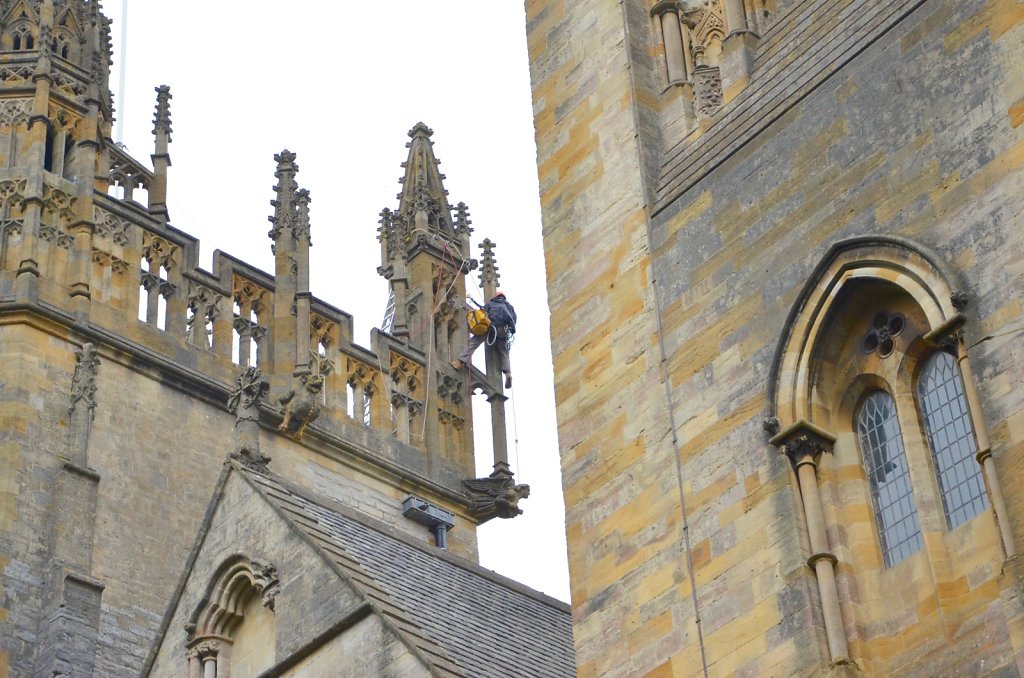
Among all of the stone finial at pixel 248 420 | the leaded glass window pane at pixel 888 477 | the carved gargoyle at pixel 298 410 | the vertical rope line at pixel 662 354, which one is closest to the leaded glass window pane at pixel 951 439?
the leaded glass window pane at pixel 888 477

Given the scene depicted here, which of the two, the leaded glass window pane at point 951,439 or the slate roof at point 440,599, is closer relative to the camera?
the leaded glass window pane at point 951,439

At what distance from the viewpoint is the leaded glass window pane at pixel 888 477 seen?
14.1 meters

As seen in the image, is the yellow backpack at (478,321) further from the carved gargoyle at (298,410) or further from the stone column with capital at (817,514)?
the stone column with capital at (817,514)

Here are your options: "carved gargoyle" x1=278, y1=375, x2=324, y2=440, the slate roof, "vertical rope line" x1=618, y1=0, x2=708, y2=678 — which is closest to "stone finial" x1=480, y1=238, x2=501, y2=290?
"carved gargoyle" x1=278, y1=375, x2=324, y2=440

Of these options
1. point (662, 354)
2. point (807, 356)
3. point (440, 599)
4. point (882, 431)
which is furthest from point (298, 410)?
point (882, 431)

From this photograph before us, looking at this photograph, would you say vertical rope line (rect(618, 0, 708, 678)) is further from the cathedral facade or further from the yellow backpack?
the yellow backpack

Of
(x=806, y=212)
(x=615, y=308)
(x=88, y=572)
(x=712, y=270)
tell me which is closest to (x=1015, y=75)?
(x=806, y=212)

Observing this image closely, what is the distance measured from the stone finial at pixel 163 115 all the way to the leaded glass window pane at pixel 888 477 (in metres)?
19.6

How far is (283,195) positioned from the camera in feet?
105

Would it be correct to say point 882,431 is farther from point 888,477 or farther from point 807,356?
point 807,356

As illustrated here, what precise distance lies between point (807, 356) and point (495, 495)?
55.6ft

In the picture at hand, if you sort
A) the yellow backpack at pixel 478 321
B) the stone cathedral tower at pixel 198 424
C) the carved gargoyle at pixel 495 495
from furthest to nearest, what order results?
the yellow backpack at pixel 478 321, the carved gargoyle at pixel 495 495, the stone cathedral tower at pixel 198 424

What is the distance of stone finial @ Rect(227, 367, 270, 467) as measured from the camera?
21094mm

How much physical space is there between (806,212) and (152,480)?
46.0ft
